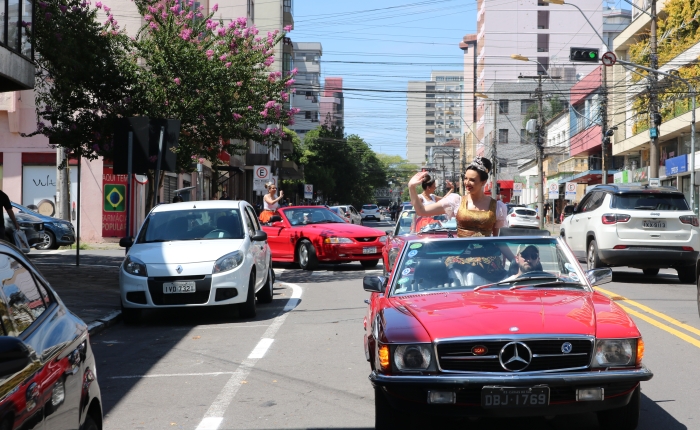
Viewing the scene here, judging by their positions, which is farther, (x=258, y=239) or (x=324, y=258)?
(x=324, y=258)

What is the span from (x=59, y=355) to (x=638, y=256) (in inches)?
580

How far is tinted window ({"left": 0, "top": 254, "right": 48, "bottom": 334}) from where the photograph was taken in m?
4.01

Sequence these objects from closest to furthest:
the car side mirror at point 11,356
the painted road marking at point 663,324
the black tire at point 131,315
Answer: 1. the car side mirror at point 11,356
2. the painted road marking at point 663,324
3. the black tire at point 131,315

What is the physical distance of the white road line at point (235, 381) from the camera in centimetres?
652

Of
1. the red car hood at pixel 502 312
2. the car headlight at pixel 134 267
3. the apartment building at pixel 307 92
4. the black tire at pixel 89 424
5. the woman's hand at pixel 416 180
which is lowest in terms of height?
the black tire at pixel 89 424

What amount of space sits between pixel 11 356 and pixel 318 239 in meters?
18.1

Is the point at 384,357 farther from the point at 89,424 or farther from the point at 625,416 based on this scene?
the point at 89,424

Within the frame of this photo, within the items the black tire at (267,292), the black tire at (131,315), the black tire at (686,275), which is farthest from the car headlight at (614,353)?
the black tire at (686,275)

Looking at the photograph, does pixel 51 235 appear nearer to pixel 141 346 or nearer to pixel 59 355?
pixel 141 346

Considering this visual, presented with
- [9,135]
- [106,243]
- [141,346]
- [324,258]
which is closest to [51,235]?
[106,243]

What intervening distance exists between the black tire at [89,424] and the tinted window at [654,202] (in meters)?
14.3

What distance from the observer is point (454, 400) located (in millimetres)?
5223

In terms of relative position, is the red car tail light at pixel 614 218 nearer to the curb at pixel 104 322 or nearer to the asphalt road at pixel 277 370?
the asphalt road at pixel 277 370

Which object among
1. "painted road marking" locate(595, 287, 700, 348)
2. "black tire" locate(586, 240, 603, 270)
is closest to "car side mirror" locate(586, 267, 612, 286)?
"painted road marking" locate(595, 287, 700, 348)
